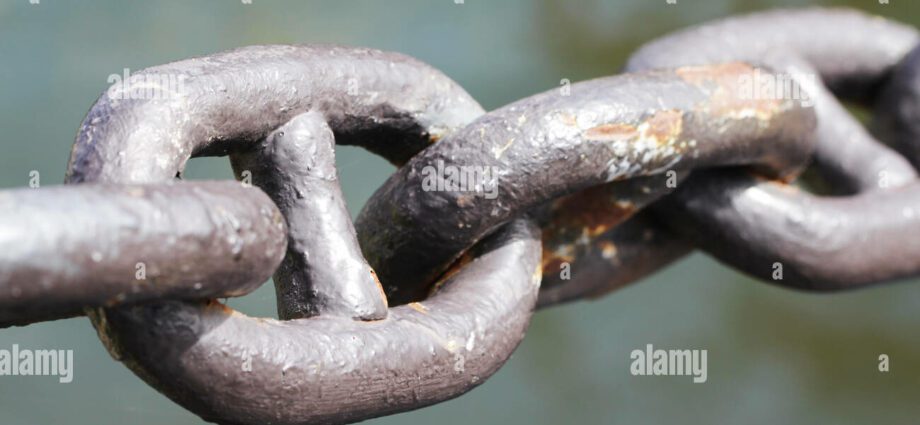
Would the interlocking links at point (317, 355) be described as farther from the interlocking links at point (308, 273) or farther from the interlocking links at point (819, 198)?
the interlocking links at point (819, 198)

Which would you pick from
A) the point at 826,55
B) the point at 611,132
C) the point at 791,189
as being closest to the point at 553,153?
the point at 611,132

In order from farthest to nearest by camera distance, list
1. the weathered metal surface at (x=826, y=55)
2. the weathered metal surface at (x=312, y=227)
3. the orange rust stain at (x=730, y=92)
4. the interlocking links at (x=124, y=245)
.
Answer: the weathered metal surface at (x=826, y=55) < the orange rust stain at (x=730, y=92) < the weathered metal surface at (x=312, y=227) < the interlocking links at (x=124, y=245)

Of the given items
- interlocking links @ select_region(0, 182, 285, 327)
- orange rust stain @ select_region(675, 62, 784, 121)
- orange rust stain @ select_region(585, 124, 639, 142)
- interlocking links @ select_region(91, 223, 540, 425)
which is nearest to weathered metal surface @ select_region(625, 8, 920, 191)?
orange rust stain @ select_region(675, 62, 784, 121)

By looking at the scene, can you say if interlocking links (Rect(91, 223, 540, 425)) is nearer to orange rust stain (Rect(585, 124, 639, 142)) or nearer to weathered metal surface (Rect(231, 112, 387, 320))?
weathered metal surface (Rect(231, 112, 387, 320))

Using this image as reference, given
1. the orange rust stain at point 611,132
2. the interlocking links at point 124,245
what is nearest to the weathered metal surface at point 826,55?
the orange rust stain at point 611,132

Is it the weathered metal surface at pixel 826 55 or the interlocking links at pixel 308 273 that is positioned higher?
the weathered metal surface at pixel 826 55

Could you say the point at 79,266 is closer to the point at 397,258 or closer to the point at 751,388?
the point at 397,258

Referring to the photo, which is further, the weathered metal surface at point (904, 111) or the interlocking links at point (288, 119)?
the weathered metal surface at point (904, 111)

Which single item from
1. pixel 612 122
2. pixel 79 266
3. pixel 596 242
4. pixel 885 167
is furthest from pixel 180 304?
pixel 885 167
